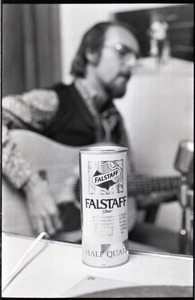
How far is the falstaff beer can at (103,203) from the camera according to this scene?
43cm

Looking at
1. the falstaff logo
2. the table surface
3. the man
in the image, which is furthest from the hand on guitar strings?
the falstaff logo

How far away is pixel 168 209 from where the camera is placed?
4.20 feet

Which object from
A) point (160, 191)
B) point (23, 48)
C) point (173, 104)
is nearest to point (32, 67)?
point (23, 48)

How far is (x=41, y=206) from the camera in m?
1.09

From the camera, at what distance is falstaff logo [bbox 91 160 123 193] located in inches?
16.8

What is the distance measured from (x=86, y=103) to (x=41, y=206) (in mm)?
385

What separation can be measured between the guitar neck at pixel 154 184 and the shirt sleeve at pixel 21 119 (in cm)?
37

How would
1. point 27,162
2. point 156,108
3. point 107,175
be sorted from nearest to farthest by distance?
point 107,175 → point 27,162 → point 156,108

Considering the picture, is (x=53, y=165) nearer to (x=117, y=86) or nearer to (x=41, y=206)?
(x=41, y=206)

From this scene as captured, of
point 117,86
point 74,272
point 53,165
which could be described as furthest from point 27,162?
point 74,272

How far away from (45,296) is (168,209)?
0.92 m


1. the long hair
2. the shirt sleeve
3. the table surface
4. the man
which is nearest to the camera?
the table surface

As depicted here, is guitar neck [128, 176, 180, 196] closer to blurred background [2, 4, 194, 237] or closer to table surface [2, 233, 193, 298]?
blurred background [2, 4, 194, 237]

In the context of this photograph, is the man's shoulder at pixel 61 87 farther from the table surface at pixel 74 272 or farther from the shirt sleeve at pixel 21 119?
the table surface at pixel 74 272
